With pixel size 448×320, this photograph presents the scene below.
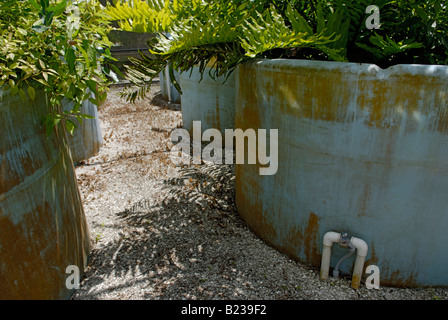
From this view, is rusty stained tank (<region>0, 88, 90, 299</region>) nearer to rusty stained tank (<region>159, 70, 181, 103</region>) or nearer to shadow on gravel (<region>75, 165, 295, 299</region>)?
shadow on gravel (<region>75, 165, 295, 299</region>)

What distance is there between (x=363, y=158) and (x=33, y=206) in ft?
6.64

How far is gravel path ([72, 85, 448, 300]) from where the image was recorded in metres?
2.31

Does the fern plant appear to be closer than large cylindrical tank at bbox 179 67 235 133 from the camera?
Yes

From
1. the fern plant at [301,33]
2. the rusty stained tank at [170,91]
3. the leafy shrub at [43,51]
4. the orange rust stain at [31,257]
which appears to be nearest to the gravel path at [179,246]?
the orange rust stain at [31,257]

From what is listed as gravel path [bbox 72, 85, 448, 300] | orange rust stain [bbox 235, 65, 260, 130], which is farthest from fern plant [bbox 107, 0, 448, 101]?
gravel path [bbox 72, 85, 448, 300]

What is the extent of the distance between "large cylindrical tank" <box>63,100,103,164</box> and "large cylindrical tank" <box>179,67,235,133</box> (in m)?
1.49

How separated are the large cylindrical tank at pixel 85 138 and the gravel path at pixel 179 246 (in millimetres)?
236

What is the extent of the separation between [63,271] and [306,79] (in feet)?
6.81

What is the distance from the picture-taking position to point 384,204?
2078 millimetres

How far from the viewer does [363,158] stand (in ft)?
6.66

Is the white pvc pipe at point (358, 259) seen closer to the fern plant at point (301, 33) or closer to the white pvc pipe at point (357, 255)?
the white pvc pipe at point (357, 255)

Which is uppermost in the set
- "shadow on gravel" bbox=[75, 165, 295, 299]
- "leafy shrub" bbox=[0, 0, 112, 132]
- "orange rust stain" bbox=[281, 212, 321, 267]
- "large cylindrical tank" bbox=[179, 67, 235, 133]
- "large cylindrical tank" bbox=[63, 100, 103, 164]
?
"leafy shrub" bbox=[0, 0, 112, 132]

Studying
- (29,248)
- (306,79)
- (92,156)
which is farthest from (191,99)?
(29,248)

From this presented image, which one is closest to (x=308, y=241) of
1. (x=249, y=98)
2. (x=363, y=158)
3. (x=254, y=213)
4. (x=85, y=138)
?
(x=254, y=213)
